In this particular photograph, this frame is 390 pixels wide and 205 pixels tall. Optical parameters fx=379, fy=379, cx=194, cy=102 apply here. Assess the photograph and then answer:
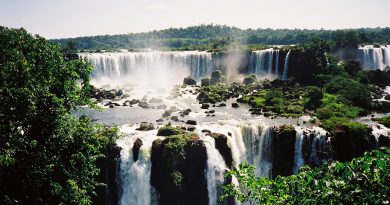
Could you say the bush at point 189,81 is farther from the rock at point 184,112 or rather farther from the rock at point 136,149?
the rock at point 136,149

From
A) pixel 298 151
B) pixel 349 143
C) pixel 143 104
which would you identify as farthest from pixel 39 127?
pixel 143 104

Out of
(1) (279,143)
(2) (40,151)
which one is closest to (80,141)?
(2) (40,151)

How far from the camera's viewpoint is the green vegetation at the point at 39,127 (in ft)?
42.2

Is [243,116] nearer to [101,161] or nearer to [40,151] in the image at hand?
[101,161]

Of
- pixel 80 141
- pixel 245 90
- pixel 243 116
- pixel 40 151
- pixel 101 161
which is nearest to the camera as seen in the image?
pixel 40 151

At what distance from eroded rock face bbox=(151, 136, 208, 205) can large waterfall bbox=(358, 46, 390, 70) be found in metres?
52.4

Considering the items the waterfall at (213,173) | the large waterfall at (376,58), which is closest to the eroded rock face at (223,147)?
the waterfall at (213,173)

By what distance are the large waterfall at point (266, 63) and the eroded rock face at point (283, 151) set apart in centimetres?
3128

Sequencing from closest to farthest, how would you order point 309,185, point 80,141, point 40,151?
point 309,185, point 40,151, point 80,141

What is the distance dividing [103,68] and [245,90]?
25.9 metres

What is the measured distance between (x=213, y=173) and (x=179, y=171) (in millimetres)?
2824

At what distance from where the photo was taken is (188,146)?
91.8 feet

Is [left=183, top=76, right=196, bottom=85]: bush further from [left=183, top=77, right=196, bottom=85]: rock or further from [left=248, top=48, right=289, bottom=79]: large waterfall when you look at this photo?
[left=248, top=48, right=289, bottom=79]: large waterfall

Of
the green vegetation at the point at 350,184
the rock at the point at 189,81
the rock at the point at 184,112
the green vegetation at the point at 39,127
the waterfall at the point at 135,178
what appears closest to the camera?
the green vegetation at the point at 350,184
